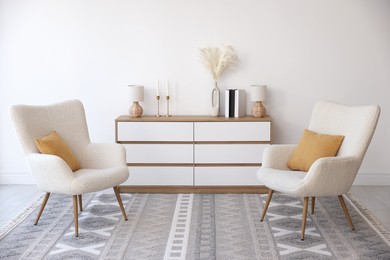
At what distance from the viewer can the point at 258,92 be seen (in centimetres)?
524

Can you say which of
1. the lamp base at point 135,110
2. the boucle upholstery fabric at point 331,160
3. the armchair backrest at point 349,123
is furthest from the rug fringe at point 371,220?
the lamp base at point 135,110

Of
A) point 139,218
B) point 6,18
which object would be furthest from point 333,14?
point 6,18

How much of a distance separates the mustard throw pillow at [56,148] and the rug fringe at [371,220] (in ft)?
7.69

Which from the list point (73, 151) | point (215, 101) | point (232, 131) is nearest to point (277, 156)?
point (232, 131)

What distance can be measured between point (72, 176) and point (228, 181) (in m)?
1.69

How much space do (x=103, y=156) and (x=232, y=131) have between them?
1.26 metres

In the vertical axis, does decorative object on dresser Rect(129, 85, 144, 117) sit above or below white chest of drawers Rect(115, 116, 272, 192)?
above

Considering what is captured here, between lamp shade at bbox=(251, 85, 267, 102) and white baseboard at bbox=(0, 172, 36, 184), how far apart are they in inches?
92.5

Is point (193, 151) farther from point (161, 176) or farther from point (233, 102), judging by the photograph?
point (233, 102)

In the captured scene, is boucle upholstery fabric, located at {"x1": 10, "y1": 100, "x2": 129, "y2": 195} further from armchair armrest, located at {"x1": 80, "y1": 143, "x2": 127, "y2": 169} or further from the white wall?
the white wall

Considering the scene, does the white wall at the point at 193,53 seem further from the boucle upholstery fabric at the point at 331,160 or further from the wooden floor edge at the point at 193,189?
the boucle upholstery fabric at the point at 331,160

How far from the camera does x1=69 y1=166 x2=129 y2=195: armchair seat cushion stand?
3994mm

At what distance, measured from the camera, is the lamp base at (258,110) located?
5.27 meters

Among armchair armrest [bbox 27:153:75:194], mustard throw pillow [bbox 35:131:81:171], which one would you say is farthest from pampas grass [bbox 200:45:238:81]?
armchair armrest [bbox 27:153:75:194]
